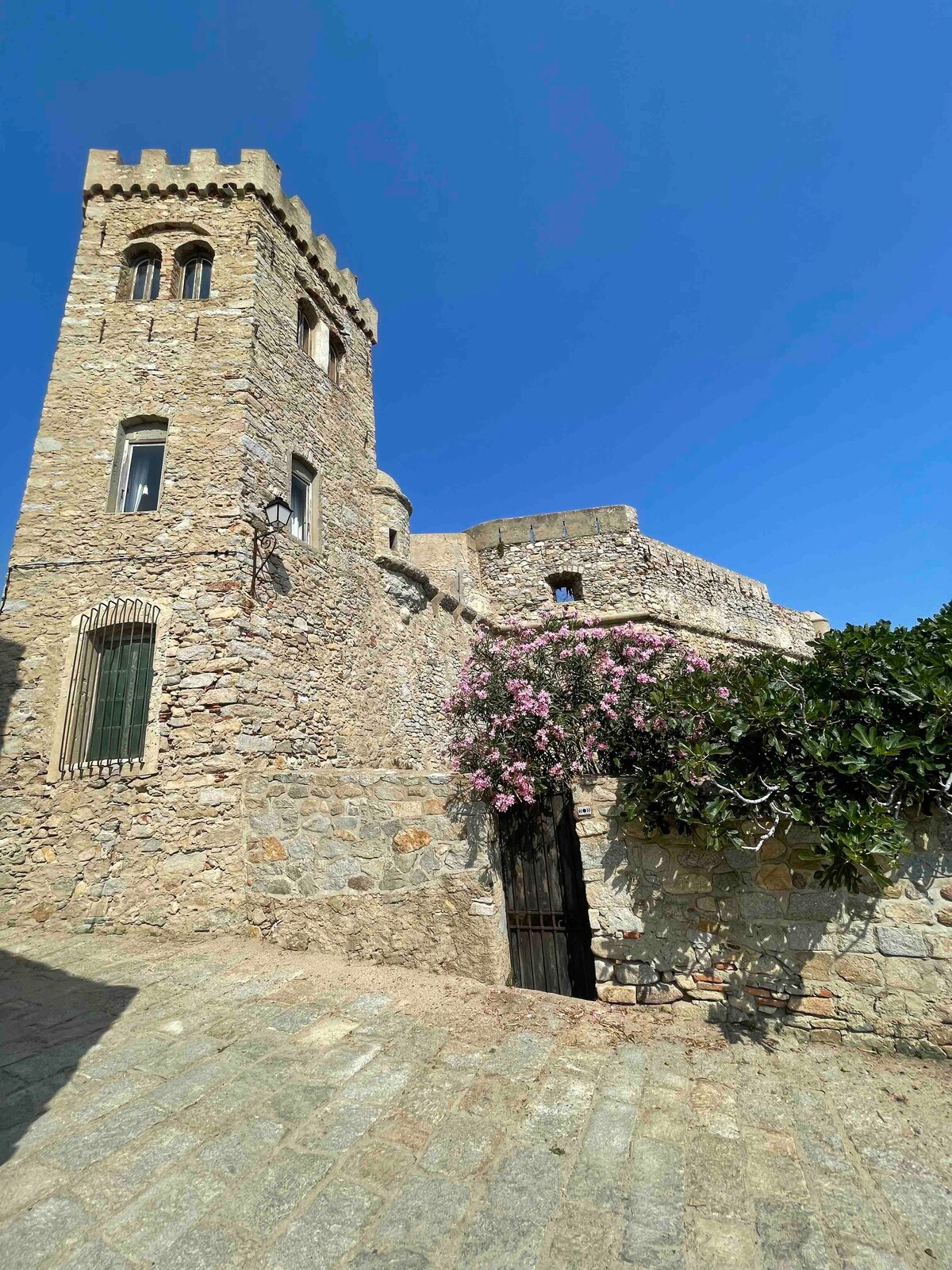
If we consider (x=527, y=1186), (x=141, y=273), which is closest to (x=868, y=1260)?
(x=527, y=1186)

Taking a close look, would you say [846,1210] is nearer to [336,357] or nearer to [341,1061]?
[341,1061]

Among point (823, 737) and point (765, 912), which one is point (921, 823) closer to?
point (823, 737)

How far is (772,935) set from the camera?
159 inches

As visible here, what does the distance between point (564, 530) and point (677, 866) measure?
1363 centimetres

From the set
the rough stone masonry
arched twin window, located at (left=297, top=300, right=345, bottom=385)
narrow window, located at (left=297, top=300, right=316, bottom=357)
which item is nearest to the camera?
the rough stone masonry

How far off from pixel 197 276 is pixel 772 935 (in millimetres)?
11823

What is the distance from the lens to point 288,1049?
3.62 m

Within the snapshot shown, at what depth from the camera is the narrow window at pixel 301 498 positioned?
8695 millimetres

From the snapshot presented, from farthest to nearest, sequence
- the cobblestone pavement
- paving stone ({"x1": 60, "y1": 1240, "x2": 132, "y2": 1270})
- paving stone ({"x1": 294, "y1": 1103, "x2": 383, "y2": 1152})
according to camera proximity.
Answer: paving stone ({"x1": 294, "y1": 1103, "x2": 383, "y2": 1152}) → the cobblestone pavement → paving stone ({"x1": 60, "y1": 1240, "x2": 132, "y2": 1270})

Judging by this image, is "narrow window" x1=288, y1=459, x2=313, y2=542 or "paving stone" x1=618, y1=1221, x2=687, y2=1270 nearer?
→ "paving stone" x1=618, y1=1221, x2=687, y2=1270

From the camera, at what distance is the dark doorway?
4.80 meters

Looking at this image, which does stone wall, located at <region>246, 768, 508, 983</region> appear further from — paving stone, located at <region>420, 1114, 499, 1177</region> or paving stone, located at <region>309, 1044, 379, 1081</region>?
paving stone, located at <region>420, 1114, 499, 1177</region>

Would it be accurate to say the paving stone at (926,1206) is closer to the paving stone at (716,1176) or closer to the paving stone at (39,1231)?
the paving stone at (716,1176)

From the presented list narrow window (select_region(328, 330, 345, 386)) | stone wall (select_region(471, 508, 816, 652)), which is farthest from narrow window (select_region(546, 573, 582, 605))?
narrow window (select_region(328, 330, 345, 386))
